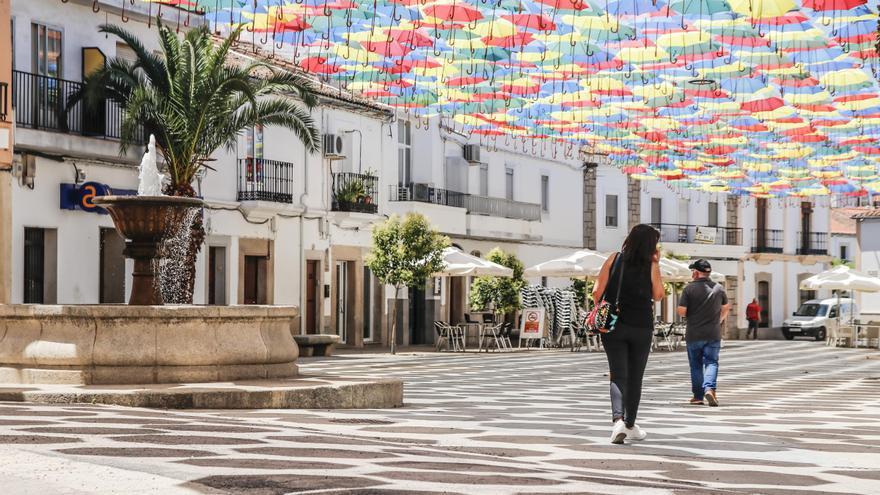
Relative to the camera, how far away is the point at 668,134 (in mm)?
32844

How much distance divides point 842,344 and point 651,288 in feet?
116

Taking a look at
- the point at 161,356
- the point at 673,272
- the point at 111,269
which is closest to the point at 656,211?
the point at 673,272

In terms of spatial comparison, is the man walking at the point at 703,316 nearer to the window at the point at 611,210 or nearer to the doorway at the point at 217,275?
the doorway at the point at 217,275

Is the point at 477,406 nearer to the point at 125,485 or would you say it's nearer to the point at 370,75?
the point at 125,485

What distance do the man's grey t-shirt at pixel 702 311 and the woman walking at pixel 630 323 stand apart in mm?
4272

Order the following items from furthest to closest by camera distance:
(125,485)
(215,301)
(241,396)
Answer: (215,301), (241,396), (125,485)

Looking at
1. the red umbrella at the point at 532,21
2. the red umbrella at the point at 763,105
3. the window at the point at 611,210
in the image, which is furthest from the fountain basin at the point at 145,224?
the window at the point at 611,210

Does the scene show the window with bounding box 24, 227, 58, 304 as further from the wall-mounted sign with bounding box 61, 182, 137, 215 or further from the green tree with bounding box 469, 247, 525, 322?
the green tree with bounding box 469, 247, 525, 322

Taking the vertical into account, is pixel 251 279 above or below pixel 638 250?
below

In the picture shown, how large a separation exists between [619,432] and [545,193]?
40.0 metres

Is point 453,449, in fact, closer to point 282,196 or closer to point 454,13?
point 454,13

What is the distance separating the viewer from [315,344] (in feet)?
94.7

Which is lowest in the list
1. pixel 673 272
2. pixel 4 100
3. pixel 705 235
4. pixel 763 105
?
pixel 673 272

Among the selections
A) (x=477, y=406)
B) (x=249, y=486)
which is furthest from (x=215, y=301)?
(x=249, y=486)
